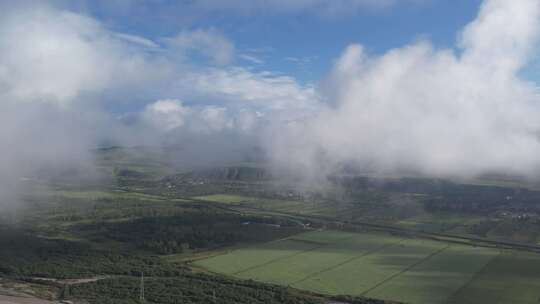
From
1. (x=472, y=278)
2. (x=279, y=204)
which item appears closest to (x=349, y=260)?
(x=472, y=278)

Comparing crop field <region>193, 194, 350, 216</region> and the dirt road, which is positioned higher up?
crop field <region>193, 194, 350, 216</region>

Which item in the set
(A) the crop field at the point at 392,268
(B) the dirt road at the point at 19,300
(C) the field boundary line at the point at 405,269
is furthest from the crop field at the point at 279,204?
(B) the dirt road at the point at 19,300

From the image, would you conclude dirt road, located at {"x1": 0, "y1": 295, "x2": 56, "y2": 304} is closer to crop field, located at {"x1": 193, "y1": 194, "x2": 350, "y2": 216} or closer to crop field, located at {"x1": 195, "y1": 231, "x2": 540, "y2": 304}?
crop field, located at {"x1": 195, "y1": 231, "x2": 540, "y2": 304}

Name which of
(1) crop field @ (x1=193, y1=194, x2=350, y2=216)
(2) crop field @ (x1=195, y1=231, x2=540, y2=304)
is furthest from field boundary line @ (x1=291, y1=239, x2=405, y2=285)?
(1) crop field @ (x1=193, y1=194, x2=350, y2=216)

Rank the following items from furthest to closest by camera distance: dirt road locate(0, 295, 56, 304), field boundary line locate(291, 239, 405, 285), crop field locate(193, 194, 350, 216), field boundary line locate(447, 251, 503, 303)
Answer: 1. crop field locate(193, 194, 350, 216)
2. field boundary line locate(291, 239, 405, 285)
3. field boundary line locate(447, 251, 503, 303)
4. dirt road locate(0, 295, 56, 304)

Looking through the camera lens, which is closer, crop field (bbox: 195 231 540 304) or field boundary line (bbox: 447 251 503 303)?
field boundary line (bbox: 447 251 503 303)

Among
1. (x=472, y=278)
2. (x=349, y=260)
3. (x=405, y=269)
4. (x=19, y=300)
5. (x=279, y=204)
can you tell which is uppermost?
(x=279, y=204)

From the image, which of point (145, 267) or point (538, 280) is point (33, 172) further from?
point (538, 280)

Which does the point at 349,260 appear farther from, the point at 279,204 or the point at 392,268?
the point at 279,204

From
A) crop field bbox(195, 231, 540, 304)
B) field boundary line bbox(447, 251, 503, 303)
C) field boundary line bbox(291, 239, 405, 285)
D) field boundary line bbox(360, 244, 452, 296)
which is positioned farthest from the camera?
field boundary line bbox(291, 239, 405, 285)
